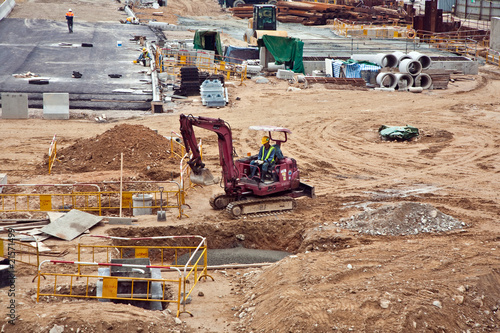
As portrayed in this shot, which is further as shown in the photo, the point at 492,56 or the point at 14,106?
the point at 492,56

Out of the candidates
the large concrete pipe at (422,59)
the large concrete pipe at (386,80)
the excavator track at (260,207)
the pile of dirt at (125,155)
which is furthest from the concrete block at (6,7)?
the excavator track at (260,207)

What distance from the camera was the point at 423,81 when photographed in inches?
1366

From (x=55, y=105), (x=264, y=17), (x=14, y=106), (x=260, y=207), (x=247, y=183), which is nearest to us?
(x=260, y=207)

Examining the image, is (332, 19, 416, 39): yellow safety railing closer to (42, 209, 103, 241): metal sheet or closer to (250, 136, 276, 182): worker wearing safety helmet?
(250, 136, 276, 182): worker wearing safety helmet

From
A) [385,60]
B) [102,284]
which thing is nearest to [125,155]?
[102,284]

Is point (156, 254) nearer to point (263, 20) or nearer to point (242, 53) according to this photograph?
point (242, 53)

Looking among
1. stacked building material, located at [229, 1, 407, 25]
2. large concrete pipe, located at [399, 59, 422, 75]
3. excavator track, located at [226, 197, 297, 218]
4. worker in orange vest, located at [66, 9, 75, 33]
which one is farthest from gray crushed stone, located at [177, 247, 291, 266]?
stacked building material, located at [229, 1, 407, 25]

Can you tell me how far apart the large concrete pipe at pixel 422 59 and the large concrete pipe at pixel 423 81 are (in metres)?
1.06

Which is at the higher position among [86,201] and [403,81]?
[403,81]

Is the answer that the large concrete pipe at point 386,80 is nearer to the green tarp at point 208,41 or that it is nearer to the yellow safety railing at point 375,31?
the green tarp at point 208,41

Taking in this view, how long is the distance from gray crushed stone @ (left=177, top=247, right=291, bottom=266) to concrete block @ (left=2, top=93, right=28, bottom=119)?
47.7ft

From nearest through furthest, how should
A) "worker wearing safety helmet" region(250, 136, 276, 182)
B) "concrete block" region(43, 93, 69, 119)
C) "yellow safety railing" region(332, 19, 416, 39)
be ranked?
"worker wearing safety helmet" region(250, 136, 276, 182), "concrete block" region(43, 93, 69, 119), "yellow safety railing" region(332, 19, 416, 39)

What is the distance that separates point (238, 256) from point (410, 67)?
22938 mm

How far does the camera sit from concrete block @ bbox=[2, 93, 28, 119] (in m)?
26.4
